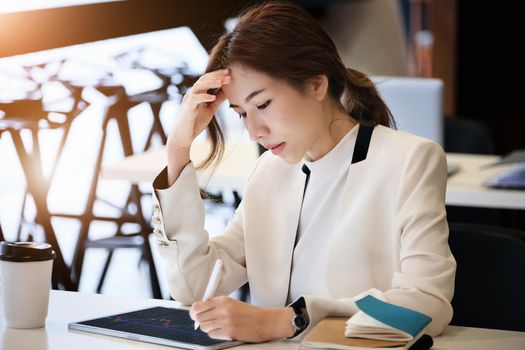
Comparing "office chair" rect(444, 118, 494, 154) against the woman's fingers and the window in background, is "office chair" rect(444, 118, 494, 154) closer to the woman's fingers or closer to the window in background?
the window in background

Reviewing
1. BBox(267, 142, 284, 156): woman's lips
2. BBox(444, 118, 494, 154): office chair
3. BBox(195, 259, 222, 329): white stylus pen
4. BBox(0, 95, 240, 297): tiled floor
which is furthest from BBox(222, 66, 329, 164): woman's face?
BBox(444, 118, 494, 154): office chair

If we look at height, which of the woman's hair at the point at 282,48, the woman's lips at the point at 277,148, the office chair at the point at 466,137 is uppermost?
the woman's hair at the point at 282,48

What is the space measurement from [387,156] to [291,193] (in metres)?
0.27

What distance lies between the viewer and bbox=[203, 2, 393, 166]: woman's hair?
6.70ft

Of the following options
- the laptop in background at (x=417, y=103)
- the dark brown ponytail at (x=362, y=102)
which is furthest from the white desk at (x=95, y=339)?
the laptop in background at (x=417, y=103)

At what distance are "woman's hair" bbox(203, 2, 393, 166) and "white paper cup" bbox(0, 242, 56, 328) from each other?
55 centimetres

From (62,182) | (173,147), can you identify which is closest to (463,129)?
(62,182)

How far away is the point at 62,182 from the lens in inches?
147

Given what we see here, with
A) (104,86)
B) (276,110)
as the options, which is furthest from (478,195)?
(104,86)

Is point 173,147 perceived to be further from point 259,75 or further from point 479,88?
point 479,88

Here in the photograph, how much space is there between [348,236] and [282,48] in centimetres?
40

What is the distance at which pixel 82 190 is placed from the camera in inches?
157

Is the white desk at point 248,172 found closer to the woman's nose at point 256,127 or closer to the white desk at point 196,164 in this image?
the white desk at point 196,164

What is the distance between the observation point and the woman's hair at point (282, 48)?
2.04m
